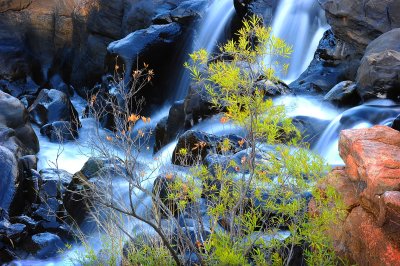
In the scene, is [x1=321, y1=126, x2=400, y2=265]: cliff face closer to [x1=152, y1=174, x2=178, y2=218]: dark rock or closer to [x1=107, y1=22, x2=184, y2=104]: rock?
[x1=152, y1=174, x2=178, y2=218]: dark rock

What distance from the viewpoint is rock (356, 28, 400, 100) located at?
1104cm

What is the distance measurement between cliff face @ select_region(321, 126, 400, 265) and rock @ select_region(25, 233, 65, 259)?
4.86 meters

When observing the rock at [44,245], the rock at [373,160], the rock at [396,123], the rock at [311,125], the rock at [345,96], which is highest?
the rock at [373,160]

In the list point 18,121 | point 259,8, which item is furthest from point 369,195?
point 259,8

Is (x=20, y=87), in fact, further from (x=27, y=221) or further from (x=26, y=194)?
(x=27, y=221)

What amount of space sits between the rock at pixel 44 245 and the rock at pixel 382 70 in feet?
20.1

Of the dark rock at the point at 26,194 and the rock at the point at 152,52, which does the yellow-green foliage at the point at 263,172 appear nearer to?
the dark rock at the point at 26,194

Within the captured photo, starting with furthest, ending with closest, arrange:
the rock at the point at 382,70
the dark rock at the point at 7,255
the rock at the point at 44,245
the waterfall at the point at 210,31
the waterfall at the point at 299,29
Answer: the waterfall at the point at 210,31 → the waterfall at the point at 299,29 → the rock at the point at 382,70 → the rock at the point at 44,245 → the dark rock at the point at 7,255

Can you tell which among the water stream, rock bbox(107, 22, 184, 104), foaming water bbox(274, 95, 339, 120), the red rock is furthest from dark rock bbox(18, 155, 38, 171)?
the red rock

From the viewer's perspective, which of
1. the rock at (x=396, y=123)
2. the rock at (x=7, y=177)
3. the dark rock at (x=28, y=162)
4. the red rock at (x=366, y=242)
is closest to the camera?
the red rock at (x=366, y=242)

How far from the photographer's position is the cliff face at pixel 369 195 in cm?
558

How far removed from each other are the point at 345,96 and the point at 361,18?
182 centimetres

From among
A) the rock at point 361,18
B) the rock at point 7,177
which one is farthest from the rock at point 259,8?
the rock at point 7,177

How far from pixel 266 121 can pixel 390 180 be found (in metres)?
1.35
